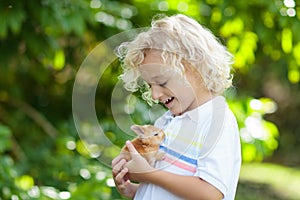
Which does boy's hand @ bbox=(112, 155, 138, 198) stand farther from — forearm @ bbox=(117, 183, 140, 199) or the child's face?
the child's face

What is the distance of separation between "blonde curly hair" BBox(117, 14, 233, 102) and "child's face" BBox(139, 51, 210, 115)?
2 centimetres

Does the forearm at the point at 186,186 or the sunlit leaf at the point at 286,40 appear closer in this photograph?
the forearm at the point at 186,186

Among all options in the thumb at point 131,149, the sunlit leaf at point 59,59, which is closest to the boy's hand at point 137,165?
the thumb at point 131,149

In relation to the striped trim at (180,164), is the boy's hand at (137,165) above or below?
below

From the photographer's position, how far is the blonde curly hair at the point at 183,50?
6.32 feet

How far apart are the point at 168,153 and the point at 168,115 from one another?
5.2 inches

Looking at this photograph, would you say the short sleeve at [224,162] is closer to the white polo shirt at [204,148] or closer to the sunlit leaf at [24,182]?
the white polo shirt at [204,148]

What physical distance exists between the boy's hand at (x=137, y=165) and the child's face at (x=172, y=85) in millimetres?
141

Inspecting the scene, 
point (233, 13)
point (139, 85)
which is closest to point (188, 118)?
point (139, 85)

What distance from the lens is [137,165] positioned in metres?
1.93

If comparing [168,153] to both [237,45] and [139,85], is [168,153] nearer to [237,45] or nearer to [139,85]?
[139,85]

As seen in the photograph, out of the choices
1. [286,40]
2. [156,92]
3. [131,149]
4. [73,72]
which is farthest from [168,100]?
[73,72]

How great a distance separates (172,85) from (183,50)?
9cm

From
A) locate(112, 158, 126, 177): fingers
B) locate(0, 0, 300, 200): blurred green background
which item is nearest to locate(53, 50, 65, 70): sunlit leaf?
locate(0, 0, 300, 200): blurred green background
